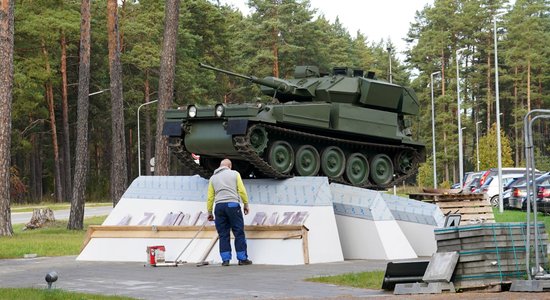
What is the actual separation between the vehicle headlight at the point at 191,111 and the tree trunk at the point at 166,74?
5697 mm

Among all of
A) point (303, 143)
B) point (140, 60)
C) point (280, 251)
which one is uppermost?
point (140, 60)

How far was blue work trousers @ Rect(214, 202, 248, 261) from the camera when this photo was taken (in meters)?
17.9

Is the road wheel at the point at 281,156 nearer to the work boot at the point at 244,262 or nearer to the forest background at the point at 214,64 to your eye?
the work boot at the point at 244,262

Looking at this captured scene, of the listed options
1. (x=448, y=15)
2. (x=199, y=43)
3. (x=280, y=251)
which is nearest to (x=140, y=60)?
(x=199, y=43)

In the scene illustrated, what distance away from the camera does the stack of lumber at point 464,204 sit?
917 inches

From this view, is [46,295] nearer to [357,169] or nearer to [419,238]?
[419,238]

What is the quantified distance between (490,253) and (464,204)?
10942 millimetres

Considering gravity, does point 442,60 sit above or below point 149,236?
above

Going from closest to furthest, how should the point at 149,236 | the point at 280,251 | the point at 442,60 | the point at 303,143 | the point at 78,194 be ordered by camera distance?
1. the point at 280,251
2. the point at 149,236
3. the point at 303,143
4. the point at 78,194
5. the point at 442,60

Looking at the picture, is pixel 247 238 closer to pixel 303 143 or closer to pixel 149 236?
pixel 149 236

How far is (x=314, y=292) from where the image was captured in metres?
13.3

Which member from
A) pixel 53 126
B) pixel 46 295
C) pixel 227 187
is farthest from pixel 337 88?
pixel 53 126

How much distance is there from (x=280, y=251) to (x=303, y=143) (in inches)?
199

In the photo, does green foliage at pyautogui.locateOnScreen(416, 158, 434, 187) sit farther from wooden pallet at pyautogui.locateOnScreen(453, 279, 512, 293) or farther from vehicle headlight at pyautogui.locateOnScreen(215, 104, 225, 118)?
wooden pallet at pyautogui.locateOnScreen(453, 279, 512, 293)
